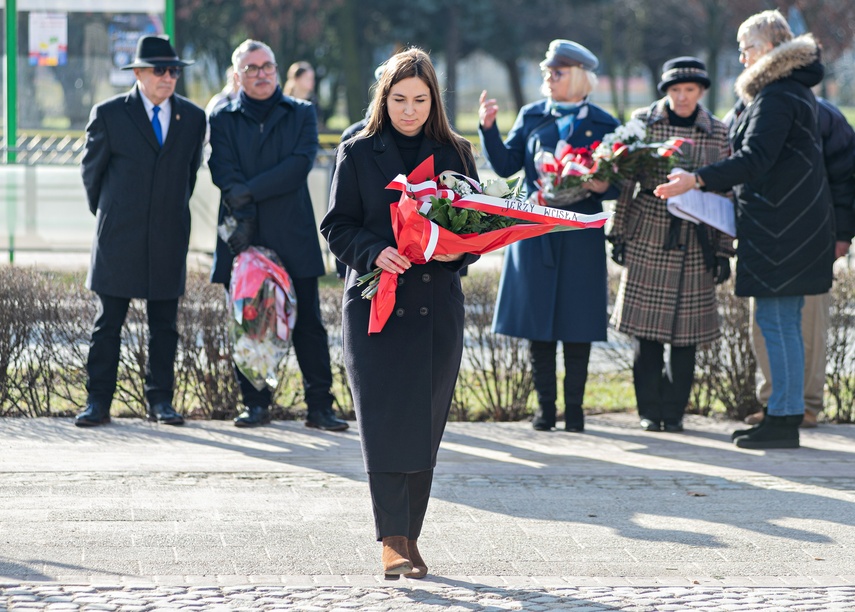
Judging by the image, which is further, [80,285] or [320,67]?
[320,67]

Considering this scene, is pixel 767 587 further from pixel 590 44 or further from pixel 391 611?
pixel 590 44

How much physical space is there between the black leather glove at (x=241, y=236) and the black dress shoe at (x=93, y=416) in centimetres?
110

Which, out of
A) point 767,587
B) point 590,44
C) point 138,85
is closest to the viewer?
point 767,587

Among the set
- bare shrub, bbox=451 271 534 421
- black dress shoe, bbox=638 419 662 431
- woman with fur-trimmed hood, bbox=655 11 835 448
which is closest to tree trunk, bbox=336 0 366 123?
bare shrub, bbox=451 271 534 421

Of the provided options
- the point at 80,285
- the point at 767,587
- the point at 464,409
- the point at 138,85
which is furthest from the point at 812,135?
the point at 80,285

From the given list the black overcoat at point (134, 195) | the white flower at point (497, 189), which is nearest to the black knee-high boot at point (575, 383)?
the black overcoat at point (134, 195)

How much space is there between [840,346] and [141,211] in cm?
404

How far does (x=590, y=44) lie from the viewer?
166ft

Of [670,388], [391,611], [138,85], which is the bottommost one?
[391,611]

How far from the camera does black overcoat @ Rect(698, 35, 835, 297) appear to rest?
6816mm

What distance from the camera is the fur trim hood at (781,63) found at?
682 centimetres

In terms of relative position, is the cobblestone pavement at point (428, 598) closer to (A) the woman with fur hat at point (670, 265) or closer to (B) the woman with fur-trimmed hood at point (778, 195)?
(B) the woman with fur-trimmed hood at point (778, 195)

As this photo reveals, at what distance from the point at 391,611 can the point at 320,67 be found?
3904cm

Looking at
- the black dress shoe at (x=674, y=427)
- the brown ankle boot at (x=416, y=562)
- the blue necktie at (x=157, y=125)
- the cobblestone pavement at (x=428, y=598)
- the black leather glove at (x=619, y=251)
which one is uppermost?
the blue necktie at (x=157, y=125)
